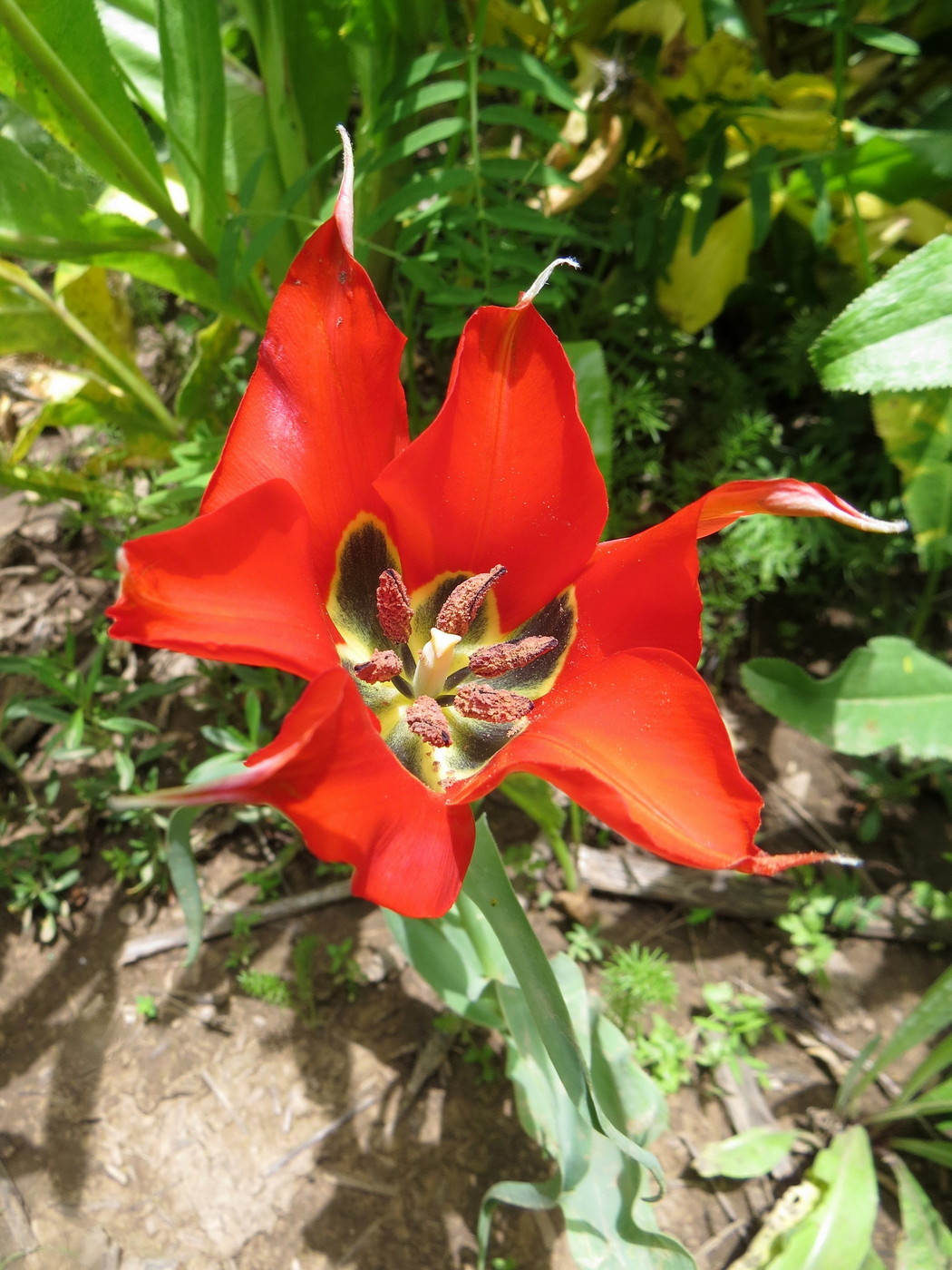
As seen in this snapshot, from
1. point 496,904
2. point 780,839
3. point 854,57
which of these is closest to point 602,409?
point 496,904

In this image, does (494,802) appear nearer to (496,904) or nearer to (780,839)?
(780,839)

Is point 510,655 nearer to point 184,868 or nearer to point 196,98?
point 184,868

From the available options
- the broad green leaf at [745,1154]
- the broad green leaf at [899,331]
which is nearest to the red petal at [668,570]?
the broad green leaf at [899,331]

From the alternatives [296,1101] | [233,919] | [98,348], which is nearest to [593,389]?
[98,348]

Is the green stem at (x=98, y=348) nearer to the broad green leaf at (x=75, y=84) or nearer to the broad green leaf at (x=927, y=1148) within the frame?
the broad green leaf at (x=75, y=84)

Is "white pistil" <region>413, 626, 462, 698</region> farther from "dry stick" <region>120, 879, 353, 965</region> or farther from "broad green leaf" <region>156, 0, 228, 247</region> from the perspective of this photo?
"broad green leaf" <region>156, 0, 228, 247</region>

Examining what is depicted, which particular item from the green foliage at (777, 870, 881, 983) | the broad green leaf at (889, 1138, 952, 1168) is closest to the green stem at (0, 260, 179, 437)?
the green foliage at (777, 870, 881, 983)
